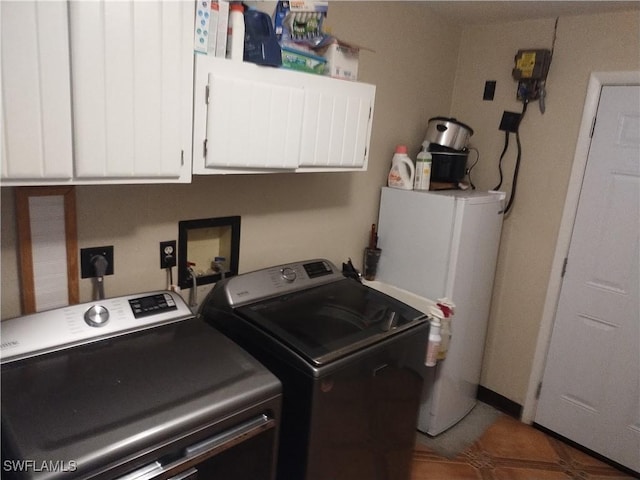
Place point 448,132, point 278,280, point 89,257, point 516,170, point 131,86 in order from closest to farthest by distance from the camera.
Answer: point 131,86, point 89,257, point 278,280, point 448,132, point 516,170

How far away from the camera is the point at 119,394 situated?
114 centimetres

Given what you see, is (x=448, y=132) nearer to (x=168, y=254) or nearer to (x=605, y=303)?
(x=605, y=303)

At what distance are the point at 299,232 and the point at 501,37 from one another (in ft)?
5.46

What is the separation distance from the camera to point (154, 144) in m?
1.28

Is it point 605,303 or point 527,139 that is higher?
point 527,139

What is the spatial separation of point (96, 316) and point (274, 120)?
33.7 inches

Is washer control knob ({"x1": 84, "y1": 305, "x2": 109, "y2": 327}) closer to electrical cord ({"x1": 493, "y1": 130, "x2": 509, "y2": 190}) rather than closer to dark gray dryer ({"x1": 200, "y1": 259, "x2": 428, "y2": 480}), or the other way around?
dark gray dryer ({"x1": 200, "y1": 259, "x2": 428, "y2": 480})

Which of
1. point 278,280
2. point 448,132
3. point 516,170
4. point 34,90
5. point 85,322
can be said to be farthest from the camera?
point 516,170

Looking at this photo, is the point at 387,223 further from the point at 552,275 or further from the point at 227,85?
the point at 227,85

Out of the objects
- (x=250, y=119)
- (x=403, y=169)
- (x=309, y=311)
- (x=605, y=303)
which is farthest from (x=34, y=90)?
(x=605, y=303)

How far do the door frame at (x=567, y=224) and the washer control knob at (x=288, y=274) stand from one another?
59.5 inches

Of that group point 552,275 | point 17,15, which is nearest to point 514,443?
point 552,275

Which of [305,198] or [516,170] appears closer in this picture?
[305,198]

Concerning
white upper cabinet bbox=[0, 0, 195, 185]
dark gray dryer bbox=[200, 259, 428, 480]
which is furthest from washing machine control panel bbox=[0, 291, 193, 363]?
white upper cabinet bbox=[0, 0, 195, 185]
